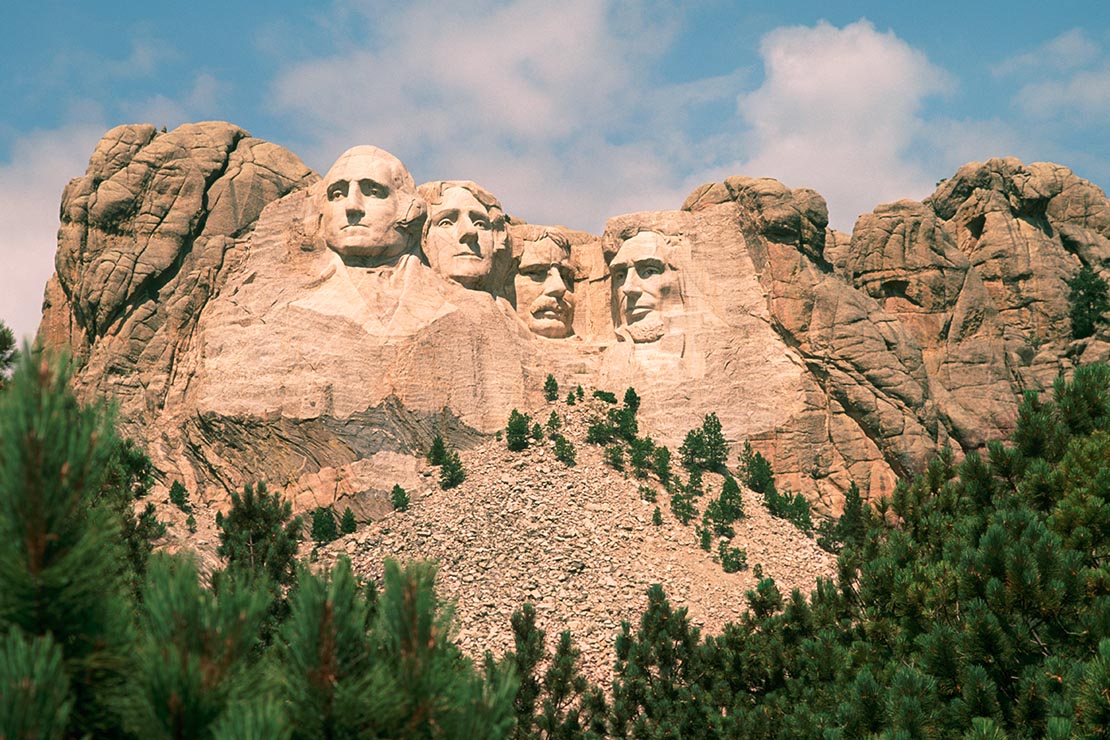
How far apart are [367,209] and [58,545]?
84.3ft

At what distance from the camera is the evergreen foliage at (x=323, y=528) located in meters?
29.6

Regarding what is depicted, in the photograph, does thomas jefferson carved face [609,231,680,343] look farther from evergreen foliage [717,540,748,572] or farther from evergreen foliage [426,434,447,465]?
evergreen foliage [717,540,748,572]

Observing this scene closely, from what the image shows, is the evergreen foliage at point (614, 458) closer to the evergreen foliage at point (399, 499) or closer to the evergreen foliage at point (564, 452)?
the evergreen foliage at point (564, 452)

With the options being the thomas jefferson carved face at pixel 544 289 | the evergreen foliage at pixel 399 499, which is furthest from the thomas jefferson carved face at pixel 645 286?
the evergreen foliage at pixel 399 499

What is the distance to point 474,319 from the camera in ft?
109

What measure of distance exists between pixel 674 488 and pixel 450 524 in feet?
18.9

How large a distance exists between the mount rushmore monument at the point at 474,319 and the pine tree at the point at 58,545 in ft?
75.2

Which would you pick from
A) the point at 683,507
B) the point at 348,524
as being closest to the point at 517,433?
the point at 683,507

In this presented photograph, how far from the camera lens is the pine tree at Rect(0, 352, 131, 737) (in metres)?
7.33

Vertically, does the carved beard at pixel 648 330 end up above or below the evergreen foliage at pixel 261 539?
above

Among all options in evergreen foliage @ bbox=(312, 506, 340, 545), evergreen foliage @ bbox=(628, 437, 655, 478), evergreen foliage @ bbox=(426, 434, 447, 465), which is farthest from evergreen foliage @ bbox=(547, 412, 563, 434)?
evergreen foliage @ bbox=(312, 506, 340, 545)

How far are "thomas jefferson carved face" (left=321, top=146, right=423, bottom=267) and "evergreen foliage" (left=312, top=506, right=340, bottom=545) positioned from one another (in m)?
6.84

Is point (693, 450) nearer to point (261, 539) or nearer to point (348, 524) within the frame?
point (348, 524)

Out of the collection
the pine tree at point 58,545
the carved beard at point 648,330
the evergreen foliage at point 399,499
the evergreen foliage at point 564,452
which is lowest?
the pine tree at point 58,545
